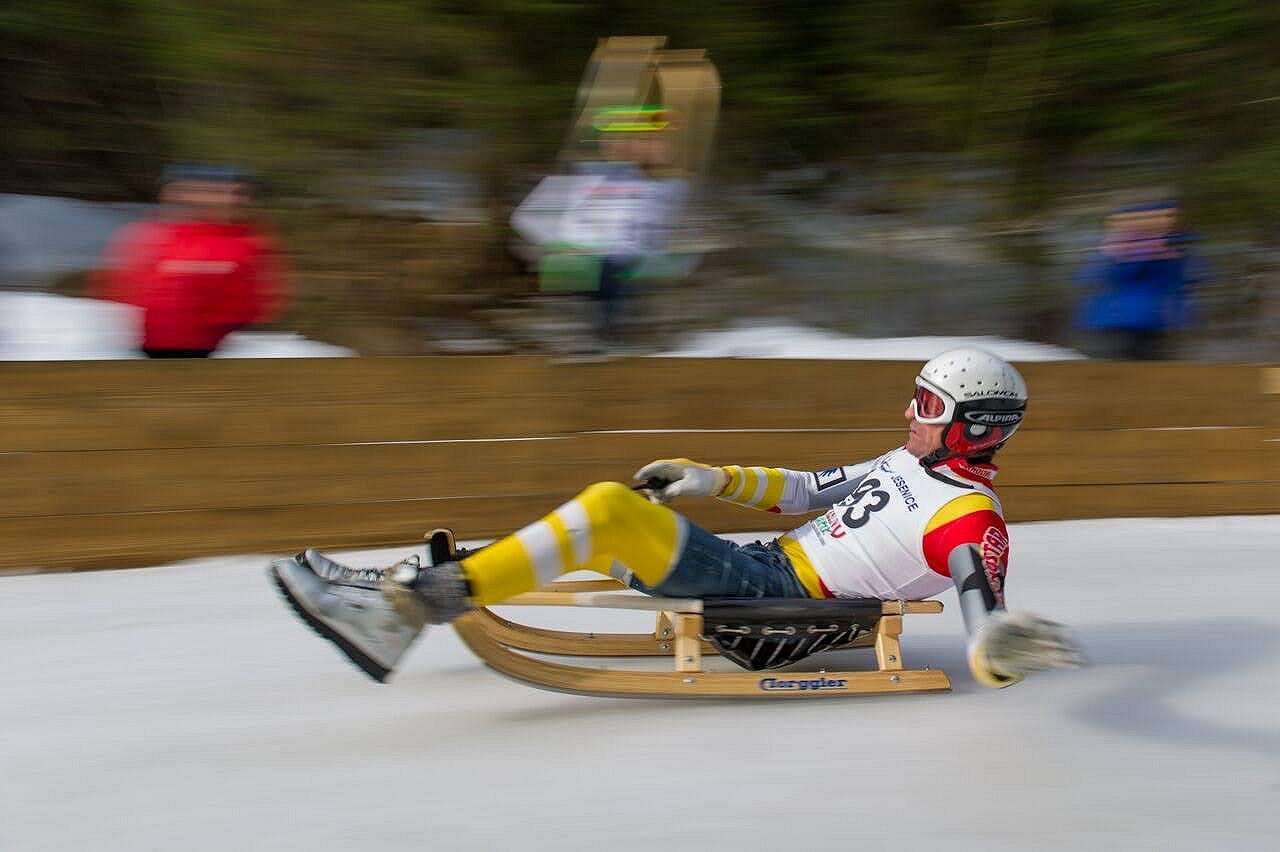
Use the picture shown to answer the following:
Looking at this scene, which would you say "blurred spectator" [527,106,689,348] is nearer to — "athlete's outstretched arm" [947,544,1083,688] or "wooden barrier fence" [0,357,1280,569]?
"wooden barrier fence" [0,357,1280,569]

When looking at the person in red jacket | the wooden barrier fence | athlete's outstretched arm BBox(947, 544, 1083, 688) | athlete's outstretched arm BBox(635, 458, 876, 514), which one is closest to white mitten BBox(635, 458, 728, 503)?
athlete's outstretched arm BBox(635, 458, 876, 514)

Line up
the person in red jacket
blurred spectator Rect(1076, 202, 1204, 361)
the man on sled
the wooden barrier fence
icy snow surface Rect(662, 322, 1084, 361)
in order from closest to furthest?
1. the man on sled
2. the wooden barrier fence
3. the person in red jacket
4. blurred spectator Rect(1076, 202, 1204, 361)
5. icy snow surface Rect(662, 322, 1084, 361)

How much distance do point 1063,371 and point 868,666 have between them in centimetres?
244

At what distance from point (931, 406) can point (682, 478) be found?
26.2 inches

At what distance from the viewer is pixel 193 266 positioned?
4184mm

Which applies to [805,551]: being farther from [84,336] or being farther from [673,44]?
[673,44]

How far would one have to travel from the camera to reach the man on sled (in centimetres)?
241

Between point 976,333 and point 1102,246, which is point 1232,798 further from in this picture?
point 976,333

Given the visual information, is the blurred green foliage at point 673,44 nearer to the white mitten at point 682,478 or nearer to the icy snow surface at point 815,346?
the icy snow surface at point 815,346

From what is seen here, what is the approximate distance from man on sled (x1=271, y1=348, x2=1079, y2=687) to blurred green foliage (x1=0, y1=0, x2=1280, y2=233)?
2.93 metres

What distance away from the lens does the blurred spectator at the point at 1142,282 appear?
17.8 feet

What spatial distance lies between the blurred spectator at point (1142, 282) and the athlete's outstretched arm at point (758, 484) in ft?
8.99

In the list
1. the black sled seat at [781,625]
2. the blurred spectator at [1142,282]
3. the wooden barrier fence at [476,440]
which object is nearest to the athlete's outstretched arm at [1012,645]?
the black sled seat at [781,625]

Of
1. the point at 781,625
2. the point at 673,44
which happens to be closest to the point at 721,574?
the point at 781,625
